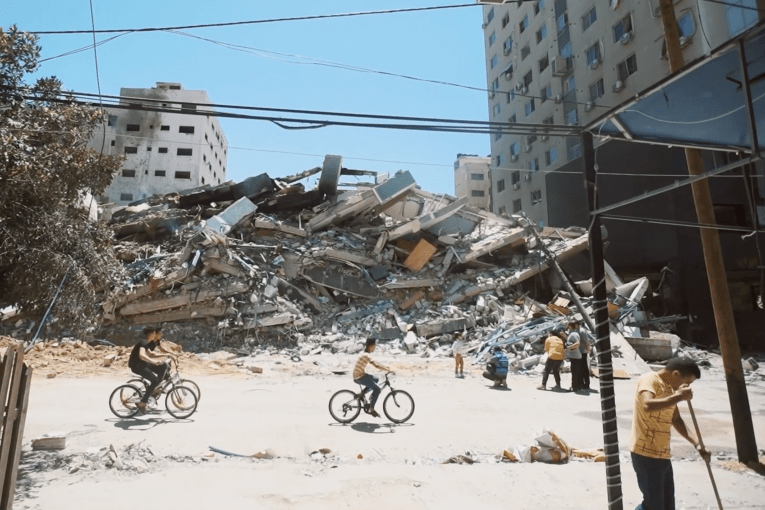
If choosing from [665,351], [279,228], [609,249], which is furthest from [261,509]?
[609,249]

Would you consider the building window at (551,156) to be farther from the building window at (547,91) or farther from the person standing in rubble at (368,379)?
the person standing in rubble at (368,379)

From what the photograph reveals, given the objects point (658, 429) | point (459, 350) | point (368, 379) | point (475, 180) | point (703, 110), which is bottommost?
point (658, 429)

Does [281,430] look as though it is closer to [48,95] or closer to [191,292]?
[48,95]

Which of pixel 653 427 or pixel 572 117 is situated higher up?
pixel 572 117

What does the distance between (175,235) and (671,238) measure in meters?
22.6

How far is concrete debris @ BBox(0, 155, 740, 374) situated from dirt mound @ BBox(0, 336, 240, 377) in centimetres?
217

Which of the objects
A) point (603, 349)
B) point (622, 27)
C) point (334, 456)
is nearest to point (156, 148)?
point (622, 27)

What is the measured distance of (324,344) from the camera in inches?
651

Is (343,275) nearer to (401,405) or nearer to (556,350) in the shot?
(556,350)

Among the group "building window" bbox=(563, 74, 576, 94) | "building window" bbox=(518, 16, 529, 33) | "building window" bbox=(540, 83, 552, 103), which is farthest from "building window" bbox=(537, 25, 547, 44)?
"building window" bbox=(563, 74, 576, 94)

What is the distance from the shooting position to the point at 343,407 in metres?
7.69

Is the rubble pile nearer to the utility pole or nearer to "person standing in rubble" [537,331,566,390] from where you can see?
"person standing in rubble" [537,331,566,390]

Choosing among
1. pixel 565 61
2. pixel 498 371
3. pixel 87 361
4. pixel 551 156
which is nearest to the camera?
pixel 498 371

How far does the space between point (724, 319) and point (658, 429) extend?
12.0ft
